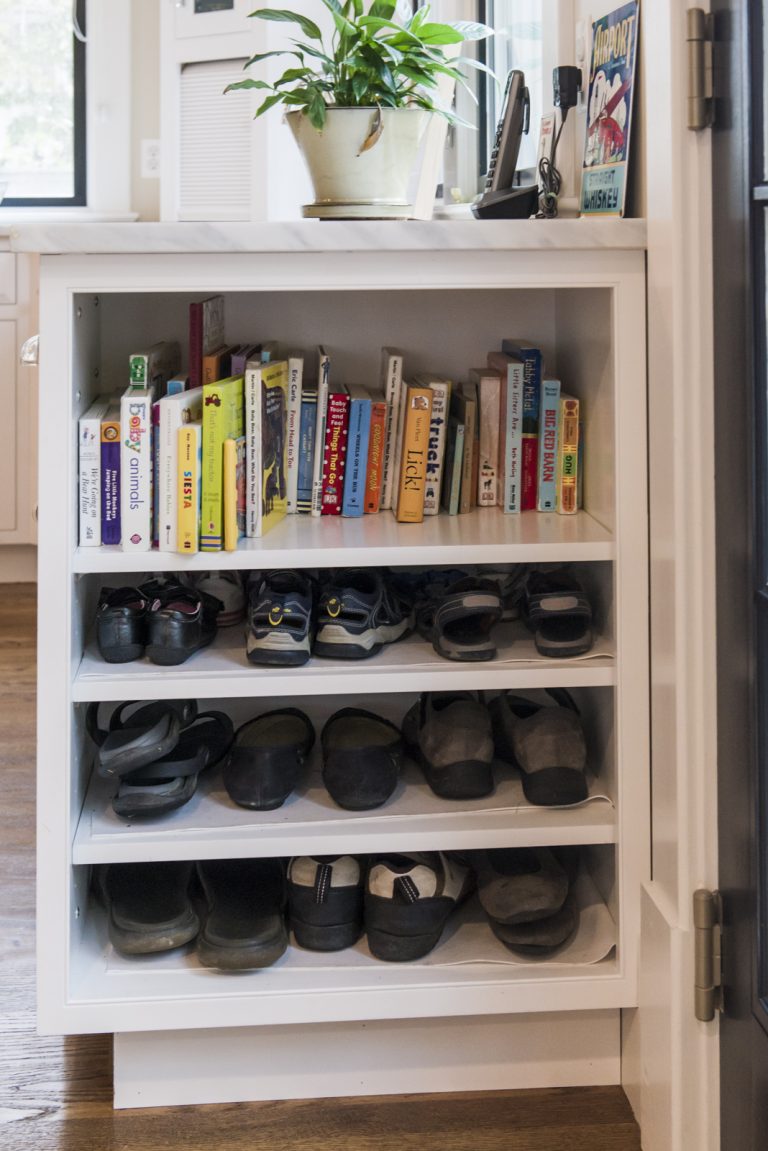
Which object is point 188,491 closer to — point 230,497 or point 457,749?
point 230,497

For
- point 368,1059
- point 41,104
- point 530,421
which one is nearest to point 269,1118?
point 368,1059

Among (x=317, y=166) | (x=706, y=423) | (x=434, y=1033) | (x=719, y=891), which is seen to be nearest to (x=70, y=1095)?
(x=434, y=1033)

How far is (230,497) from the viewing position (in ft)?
4.12

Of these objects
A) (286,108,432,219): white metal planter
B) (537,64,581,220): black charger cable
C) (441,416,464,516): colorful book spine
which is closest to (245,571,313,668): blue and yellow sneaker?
(441,416,464,516): colorful book spine

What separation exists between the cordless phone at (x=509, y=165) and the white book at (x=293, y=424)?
12.2 inches

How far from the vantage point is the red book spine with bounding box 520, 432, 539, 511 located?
1.48 m

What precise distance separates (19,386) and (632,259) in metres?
2.91

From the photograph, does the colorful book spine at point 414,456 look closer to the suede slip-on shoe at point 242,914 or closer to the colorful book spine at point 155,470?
the colorful book spine at point 155,470

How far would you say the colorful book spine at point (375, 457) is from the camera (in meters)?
1.47

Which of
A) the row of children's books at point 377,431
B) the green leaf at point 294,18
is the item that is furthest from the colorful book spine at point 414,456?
the green leaf at point 294,18

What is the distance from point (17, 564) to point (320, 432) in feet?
8.71

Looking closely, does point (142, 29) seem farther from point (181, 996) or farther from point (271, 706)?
point (181, 996)

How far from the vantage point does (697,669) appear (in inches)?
43.6

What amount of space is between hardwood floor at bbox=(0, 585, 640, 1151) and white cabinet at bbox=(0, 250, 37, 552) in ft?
8.27
